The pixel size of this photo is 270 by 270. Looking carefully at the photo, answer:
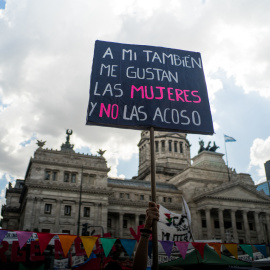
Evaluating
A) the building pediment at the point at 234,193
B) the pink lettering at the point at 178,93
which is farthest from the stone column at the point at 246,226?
the pink lettering at the point at 178,93

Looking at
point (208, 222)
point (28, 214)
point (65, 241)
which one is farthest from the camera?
point (208, 222)

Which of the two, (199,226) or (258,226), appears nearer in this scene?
(199,226)

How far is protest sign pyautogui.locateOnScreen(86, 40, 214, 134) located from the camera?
7.61 metres

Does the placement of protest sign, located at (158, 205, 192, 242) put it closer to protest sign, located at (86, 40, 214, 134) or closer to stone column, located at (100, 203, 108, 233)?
protest sign, located at (86, 40, 214, 134)

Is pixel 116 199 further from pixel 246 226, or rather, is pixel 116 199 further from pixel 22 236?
pixel 22 236

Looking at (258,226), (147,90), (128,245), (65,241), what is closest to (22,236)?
(65,241)

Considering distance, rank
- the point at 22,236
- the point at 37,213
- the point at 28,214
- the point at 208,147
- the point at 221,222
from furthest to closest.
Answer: the point at 208,147
the point at 221,222
the point at 37,213
the point at 28,214
the point at 22,236

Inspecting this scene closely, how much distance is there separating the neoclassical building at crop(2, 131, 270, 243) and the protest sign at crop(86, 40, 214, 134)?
128 ft

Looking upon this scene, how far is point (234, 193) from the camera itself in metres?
60.9

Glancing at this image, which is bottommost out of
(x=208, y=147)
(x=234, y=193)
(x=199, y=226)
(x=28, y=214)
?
(x=199, y=226)

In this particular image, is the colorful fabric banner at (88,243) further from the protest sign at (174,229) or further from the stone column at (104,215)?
the stone column at (104,215)

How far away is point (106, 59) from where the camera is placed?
8.56 metres

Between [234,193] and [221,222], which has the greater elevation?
[234,193]

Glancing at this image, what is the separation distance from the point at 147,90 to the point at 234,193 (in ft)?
192
